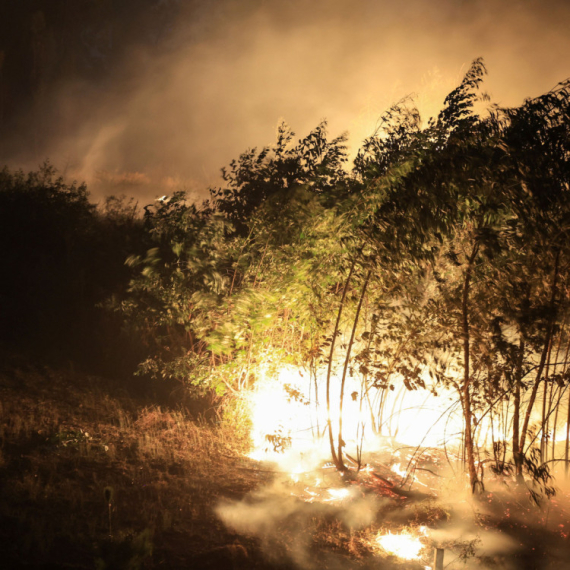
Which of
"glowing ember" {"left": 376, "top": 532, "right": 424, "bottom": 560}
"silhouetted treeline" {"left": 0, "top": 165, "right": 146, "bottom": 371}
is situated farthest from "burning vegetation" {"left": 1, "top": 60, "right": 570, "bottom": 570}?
"silhouetted treeline" {"left": 0, "top": 165, "right": 146, "bottom": 371}

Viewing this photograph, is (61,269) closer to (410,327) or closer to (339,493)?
(339,493)

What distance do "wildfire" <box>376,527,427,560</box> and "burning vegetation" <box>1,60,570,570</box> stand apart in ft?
0.06

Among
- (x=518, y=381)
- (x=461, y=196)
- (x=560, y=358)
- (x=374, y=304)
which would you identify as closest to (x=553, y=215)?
(x=461, y=196)

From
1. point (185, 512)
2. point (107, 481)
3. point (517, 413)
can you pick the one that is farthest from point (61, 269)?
point (517, 413)

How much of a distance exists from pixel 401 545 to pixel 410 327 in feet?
6.45

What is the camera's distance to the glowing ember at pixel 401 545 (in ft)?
13.7

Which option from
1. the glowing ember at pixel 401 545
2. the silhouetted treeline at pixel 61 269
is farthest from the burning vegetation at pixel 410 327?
the silhouetted treeline at pixel 61 269

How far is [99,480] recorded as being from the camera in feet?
16.9

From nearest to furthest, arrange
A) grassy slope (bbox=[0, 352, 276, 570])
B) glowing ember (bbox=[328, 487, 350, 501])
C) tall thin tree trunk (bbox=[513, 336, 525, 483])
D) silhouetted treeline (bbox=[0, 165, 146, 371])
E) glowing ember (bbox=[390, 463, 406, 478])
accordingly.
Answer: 1. grassy slope (bbox=[0, 352, 276, 570])
2. tall thin tree trunk (bbox=[513, 336, 525, 483])
3. glowing ember (bbox=[328, 487, 350, 501])
4. glowing ember (bbox=[390, 463, 406, 478])
5. silhouetted treeline (bbox=[0, 165, 146, 371])

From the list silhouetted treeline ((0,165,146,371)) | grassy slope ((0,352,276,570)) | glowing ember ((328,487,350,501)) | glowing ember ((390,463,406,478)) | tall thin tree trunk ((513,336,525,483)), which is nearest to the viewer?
grassy slope ((0,352,276,570))

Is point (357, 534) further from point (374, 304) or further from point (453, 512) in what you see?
point (374, 304)

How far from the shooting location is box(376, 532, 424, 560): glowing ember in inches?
164

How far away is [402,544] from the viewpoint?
4336 mm

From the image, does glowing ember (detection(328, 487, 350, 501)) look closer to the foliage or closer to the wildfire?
the foliage
